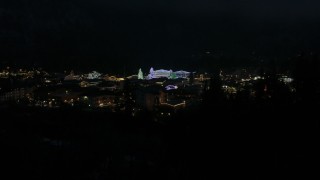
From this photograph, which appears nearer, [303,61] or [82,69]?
[303,61]

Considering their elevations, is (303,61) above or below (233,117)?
above

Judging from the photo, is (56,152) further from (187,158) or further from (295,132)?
(295,132)

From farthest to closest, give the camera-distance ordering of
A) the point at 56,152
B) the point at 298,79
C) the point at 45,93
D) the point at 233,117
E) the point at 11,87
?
the point at 11,87 → the point at 45,93 → the point at 298,79 → the point at 233,117 → the point at 56,152

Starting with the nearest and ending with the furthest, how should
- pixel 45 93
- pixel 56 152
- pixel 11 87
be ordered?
pixel 56 152
pixel 45 93
pixel 11 87

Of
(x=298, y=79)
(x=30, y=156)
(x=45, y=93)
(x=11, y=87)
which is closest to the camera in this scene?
(x=30, y=156)

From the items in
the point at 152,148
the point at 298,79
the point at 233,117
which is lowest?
the point at 152,148

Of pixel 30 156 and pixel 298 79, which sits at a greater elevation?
pixel 298 79

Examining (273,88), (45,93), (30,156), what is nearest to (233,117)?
(273,88)

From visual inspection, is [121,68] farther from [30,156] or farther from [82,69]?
[30,156]

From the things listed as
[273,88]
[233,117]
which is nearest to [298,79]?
[273,88]
